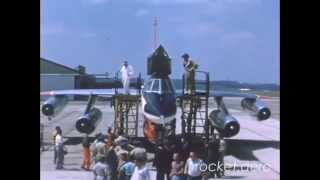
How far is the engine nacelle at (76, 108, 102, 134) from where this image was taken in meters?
5.51

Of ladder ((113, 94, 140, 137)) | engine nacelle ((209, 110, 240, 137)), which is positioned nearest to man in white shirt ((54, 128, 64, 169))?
ladder ((113, 94, 140, 137))

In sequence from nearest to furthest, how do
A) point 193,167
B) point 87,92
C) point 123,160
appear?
1. point 193,167
2. point 123,160
3. point 87,92

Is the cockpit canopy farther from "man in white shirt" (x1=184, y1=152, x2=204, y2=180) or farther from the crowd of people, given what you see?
"man in white shirt" (x1=184, y1=152, x2=204, y2=180)

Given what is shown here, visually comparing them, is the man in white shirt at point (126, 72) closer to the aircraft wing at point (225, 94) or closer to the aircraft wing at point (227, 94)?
the aircraft wing at point (225, 94)

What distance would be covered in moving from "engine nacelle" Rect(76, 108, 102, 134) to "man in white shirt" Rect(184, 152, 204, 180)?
0.80 meters

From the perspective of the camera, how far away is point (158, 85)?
18.4 feet

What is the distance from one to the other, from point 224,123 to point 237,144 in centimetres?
22

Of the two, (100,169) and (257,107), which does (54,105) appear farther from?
(257,107)

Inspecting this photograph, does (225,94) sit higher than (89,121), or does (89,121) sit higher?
(225,94)

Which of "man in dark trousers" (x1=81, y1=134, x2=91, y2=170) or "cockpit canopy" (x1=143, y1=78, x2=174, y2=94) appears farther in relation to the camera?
"cockpit canopy" (x1=143, y1=78, x2=174, y2=94)

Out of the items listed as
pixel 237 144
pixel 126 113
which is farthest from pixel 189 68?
pixel 237 144
